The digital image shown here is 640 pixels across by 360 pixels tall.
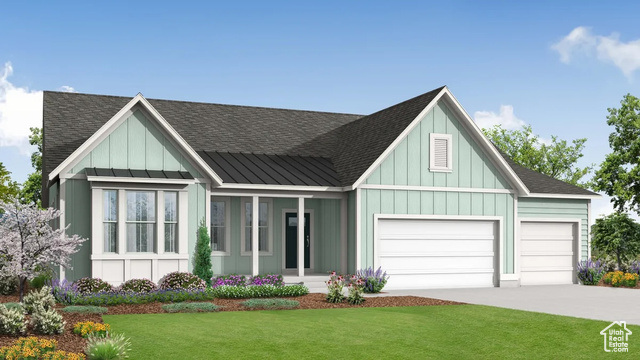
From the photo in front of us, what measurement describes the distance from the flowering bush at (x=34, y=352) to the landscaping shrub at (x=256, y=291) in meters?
7.81

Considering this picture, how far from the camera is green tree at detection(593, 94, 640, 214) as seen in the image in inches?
1414

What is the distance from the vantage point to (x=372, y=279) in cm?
2091

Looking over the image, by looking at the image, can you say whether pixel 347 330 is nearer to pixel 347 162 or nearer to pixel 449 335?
pixel 449 335

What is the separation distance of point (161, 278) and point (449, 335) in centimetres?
938

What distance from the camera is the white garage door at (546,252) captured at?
24609 mm

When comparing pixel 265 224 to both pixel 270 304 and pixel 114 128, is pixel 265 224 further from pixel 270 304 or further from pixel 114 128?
pixel 270 304

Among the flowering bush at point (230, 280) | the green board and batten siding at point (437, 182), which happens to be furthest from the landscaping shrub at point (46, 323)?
the green board and batten siding at point (437, 182)

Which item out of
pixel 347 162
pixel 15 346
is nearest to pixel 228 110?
pixel 347 162

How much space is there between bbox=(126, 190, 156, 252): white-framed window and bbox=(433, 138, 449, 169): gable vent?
899 centimetres

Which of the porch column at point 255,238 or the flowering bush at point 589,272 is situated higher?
the porch column at point 255,238

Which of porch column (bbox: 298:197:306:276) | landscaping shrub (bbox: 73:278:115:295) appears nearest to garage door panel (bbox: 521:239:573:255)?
porch column (bbox: 298:197:306:276)

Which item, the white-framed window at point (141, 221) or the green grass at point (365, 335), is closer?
the green grass at point (365, 335)

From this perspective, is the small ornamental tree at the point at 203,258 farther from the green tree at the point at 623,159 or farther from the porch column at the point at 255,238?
the green tree at the point at 623,159

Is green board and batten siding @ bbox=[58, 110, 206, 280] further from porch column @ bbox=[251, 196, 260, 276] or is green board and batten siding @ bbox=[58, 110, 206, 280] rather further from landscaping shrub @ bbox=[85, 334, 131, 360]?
landscaping shrub @ bbox=[85, 334, 131, 360]
